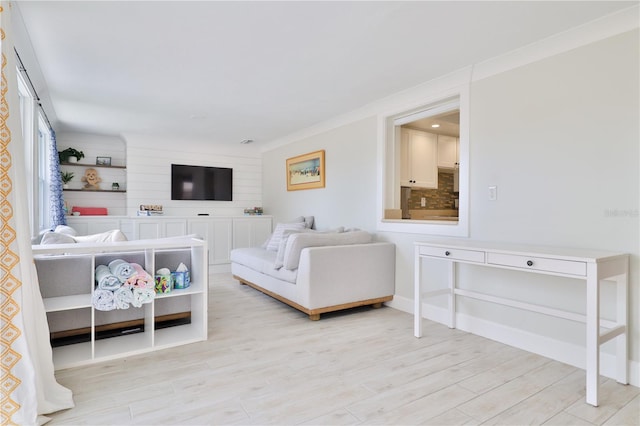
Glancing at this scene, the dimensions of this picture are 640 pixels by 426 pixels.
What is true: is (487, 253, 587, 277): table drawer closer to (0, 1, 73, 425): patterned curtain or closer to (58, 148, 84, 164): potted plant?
(0, 1, 73, 425): patterned curtain

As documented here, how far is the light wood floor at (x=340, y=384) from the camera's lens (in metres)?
1.78

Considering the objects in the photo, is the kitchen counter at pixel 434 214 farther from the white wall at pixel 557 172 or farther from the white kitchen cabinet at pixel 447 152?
the white wall at pixel 557 172

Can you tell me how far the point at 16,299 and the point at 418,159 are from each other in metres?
4.15

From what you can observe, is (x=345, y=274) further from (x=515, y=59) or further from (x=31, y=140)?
(x=31, y=140)

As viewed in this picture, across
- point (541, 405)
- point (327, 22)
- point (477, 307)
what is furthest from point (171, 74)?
point (541, 405)

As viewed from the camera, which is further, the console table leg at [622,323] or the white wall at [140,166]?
the white wall at [140,166]

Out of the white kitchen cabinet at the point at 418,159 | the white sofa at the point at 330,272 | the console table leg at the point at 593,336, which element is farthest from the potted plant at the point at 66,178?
the console table leg at the point at 593,336

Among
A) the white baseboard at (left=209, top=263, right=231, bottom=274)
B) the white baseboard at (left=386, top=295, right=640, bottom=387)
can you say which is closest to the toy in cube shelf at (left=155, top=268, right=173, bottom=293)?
the white baseboard at (left=386, top=295, right=640, bottom=387)

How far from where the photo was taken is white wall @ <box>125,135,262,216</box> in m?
5.73

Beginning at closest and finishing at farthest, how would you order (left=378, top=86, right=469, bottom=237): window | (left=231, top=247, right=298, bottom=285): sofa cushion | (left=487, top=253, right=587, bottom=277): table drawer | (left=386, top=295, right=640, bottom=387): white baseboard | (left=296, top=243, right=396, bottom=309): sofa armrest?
1. (left=487, top=253, right=587, bottom=277): table drawer
2. (left=386, top=295, right=640, bottom=387): white baseboard
3. (left=378, top=86, right=469, bottom=237): window
4. (left=296, top=243, right=396, bottom=309): sofa armrest
5. (left=231, top=247, right=298, bottom=285): sofa cushion

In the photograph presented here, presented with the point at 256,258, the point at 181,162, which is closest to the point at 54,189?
the point at 181,162

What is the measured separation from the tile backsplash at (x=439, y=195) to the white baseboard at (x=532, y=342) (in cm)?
214

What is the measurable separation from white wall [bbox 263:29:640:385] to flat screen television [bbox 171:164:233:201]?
4163mm

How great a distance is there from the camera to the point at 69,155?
5.39 m
